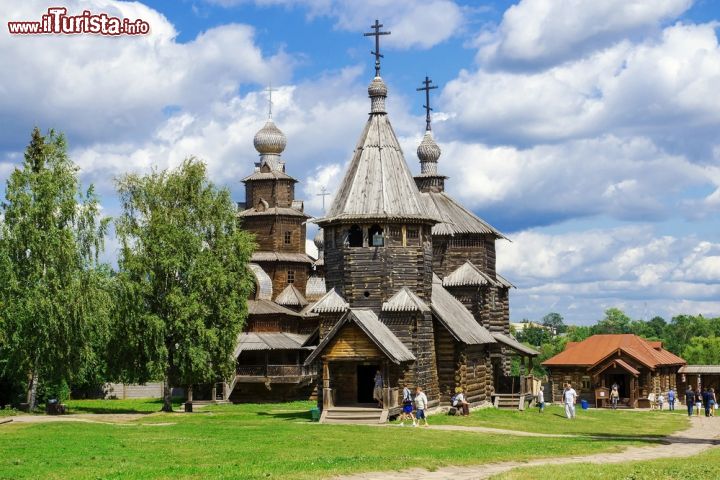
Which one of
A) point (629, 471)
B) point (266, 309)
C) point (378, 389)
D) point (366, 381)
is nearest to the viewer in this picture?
point (629, 471)

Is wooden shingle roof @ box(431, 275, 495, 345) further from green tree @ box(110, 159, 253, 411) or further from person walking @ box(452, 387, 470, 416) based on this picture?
green tree @ box(110, 159, 253, 411)

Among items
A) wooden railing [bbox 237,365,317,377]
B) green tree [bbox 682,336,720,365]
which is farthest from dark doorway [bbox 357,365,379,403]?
green tree [bbox 682,336,720,365]

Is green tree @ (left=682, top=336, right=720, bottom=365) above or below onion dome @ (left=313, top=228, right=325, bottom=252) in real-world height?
below

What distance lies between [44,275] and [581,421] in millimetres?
24745

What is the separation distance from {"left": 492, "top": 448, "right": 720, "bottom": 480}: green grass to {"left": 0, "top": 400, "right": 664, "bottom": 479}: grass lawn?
2.58 meters

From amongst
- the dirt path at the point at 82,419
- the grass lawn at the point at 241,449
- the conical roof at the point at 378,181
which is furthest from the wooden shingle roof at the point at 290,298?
the grass lawn at the point at 241,449

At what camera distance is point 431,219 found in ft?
131

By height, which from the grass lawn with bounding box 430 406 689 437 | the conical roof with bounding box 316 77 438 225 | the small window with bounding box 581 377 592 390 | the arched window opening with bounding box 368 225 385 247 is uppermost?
the conical roof with bounding box 316 77 438 225

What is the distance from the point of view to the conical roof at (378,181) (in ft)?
129

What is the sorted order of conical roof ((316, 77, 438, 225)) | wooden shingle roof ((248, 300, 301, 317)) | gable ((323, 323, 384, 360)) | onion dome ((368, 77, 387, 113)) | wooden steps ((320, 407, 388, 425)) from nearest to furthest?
1. wooden steps ((320, 407, 388, 425))
2. gable ((323, 323, 384, 360))
3. conical roof ((316, 77, 438, 225))
4. onion dome ((368, 77, 387, 113))
5. wooden shingle roof ((248, 300, 301, 317))

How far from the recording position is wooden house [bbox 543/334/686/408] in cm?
5553

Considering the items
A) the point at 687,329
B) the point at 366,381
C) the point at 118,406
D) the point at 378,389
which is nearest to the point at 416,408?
the point at 378,389

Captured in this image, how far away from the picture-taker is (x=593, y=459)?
78.7 ft

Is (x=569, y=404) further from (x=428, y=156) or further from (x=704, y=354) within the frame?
(x=704, y=354)
